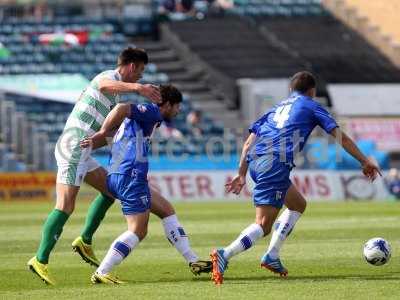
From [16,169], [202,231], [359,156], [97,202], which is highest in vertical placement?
[359,156]

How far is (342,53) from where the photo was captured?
1746 inches

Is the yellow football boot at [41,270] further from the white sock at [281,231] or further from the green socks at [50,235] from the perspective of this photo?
the white sock at [281,231]

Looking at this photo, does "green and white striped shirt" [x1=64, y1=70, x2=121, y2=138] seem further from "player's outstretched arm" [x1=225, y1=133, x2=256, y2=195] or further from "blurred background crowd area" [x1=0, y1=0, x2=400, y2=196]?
"blurred background crowd area" [x1=0, y1=0, x2=400, y2=196]

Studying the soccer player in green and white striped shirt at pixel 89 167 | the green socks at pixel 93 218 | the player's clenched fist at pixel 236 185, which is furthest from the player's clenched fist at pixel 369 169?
the green socks at pixel 93 218

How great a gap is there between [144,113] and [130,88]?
284mm

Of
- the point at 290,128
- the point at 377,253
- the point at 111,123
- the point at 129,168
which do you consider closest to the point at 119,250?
the point at 129,168

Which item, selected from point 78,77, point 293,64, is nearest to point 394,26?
point 293,64

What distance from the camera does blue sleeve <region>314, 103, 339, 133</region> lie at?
11633mm

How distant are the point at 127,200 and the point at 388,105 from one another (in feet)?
101

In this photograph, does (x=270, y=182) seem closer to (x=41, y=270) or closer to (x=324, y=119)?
(x=324, y=119)

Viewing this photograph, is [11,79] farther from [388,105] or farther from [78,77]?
[388,105]

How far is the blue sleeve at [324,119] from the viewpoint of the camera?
11.6 meters

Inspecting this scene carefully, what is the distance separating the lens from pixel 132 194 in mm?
11289

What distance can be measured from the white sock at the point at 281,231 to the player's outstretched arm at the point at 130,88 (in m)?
2.05
